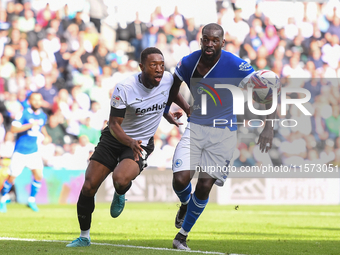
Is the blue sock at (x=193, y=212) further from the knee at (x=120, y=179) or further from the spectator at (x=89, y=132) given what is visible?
the spectator at (x=89, y=132)

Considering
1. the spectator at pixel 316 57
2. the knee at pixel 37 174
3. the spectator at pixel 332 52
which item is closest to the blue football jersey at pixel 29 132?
the knee at pixel 37 174

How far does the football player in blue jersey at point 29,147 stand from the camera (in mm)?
11906

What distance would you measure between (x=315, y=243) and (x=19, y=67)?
36.3ft

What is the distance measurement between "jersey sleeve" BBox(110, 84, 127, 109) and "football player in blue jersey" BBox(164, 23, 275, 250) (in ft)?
2.52

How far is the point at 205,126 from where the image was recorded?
6320mm

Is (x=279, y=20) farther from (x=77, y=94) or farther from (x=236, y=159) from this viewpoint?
(x=77, y=94)

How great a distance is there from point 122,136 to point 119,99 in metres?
0.43

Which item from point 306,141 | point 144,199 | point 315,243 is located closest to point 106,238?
point 315,243

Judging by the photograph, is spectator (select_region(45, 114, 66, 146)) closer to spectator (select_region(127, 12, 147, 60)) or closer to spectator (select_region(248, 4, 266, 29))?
spectator (select_region(127, 12, 147, 60))

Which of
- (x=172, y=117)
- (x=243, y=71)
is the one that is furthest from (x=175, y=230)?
(x=243, y=71)

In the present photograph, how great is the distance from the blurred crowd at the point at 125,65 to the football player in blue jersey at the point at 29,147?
1559 mm

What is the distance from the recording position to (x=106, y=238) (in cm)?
736

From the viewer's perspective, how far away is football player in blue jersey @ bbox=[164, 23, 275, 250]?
6070 mm

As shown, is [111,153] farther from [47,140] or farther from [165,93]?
[47,140]
